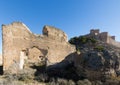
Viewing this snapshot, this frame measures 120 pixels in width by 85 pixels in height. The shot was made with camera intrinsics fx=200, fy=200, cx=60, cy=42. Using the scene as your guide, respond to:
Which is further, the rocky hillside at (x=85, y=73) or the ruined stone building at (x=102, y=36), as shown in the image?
the ruined stone building at (x=102, y=36)

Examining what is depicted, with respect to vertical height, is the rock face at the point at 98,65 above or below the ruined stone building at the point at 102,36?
below

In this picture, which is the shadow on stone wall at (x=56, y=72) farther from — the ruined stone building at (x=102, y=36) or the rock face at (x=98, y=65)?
the ruined stone building at (x=102, y=36)

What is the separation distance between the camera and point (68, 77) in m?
16.3

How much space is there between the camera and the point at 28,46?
2042 centimetres

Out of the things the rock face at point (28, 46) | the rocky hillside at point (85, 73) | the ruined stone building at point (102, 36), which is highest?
the ruined stone building at point (102, 36)

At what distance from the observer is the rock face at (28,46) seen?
18.3 metres

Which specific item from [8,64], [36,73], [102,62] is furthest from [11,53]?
[102,62]

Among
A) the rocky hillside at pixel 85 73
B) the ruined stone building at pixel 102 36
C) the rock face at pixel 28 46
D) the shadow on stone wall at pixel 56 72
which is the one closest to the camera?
the rocky hillside at pixel 85 73

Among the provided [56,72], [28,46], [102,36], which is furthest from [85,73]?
[102,36]

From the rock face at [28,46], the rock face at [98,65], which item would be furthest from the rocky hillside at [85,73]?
the rock face at [28,46]

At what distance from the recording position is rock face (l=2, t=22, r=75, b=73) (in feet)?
60.1

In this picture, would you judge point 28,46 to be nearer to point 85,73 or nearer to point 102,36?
point 85,73

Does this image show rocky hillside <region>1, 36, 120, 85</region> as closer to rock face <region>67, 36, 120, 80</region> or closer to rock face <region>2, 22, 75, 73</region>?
rock face <region>67, 36, 120, 80</region>

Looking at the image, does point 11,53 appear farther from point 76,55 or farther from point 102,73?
point 102,73
